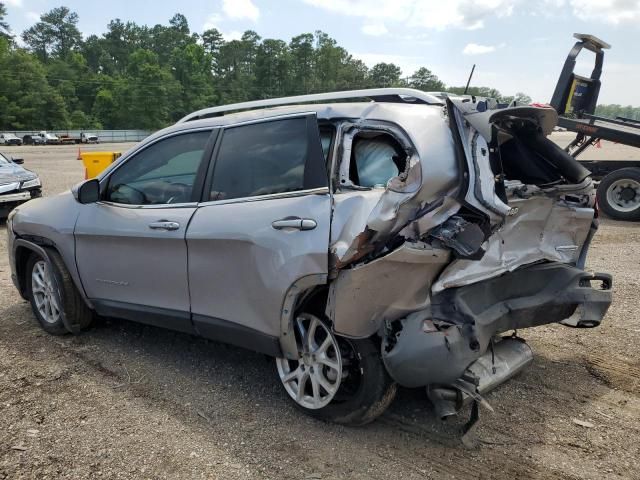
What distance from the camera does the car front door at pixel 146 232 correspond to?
145 inches

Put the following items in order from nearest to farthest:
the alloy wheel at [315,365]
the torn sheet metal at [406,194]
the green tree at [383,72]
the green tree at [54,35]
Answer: the torn sheet metal at [406,194] < the alloy wheel at [315,365] < the green tree at [383,72] < the green tree at [54,35]

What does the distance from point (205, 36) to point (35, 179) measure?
13357cm

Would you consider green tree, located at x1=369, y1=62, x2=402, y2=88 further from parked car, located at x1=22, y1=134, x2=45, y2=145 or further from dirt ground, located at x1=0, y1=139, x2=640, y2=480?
dirt ground, located at x1=0, y1=139, x2=640, y2=480

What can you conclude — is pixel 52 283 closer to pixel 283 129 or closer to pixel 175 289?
pixel 175 289

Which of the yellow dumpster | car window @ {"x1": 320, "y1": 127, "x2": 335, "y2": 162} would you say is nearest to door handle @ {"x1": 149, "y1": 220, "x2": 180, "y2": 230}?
car window @ {"x1": 320, "y1": 127, "x2": 335, "y2": 162}

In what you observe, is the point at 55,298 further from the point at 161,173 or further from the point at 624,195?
the point at 624,195

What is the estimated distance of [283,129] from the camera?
3.39 m

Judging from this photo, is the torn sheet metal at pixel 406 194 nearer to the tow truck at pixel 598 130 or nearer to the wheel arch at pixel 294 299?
the wheel arch at pixel 294 299

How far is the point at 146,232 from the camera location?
377 cm

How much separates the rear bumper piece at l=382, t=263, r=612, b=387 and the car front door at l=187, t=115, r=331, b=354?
0.60m

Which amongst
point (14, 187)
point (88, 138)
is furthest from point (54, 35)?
point (14, 187)

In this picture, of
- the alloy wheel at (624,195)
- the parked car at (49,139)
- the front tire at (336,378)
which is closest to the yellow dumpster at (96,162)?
the front tire at (336,378)

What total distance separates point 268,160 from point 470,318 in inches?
61.7

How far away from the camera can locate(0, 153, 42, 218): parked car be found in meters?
10.2
